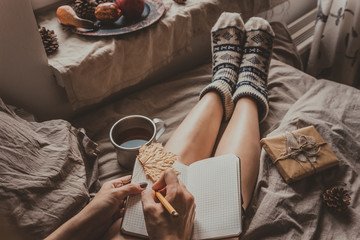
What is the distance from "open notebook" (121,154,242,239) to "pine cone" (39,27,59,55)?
457mm

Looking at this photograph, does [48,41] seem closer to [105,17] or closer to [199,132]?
[105,17]

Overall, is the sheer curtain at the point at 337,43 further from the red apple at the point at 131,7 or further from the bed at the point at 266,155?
the red apple at the point at 131,7

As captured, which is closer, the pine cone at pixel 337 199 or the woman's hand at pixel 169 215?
the woman's hand at pixel 169 215

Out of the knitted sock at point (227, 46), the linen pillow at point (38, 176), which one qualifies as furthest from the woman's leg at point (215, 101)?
the linen pillow at point (38, 176)

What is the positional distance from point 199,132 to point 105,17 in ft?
1.48

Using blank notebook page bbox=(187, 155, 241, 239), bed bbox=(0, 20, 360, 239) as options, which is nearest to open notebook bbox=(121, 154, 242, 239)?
blank notebook page bbox=(187, 155, 241, 239)

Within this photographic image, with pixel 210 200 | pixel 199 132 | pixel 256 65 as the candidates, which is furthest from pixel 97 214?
pixel 256 65

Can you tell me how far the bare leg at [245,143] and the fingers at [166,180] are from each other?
0.20 metres

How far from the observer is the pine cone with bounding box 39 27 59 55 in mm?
830

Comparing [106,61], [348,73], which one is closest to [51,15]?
[106,61]

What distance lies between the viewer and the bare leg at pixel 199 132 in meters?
0.73

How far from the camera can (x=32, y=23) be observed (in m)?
0.69

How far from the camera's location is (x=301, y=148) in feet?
2.37

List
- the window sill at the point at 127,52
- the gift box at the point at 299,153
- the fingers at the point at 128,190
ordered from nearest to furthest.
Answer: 1. the fingers at the point at 128,190
2. the gift box at the point at 299,153
3. the window sill at the point at 127,52
